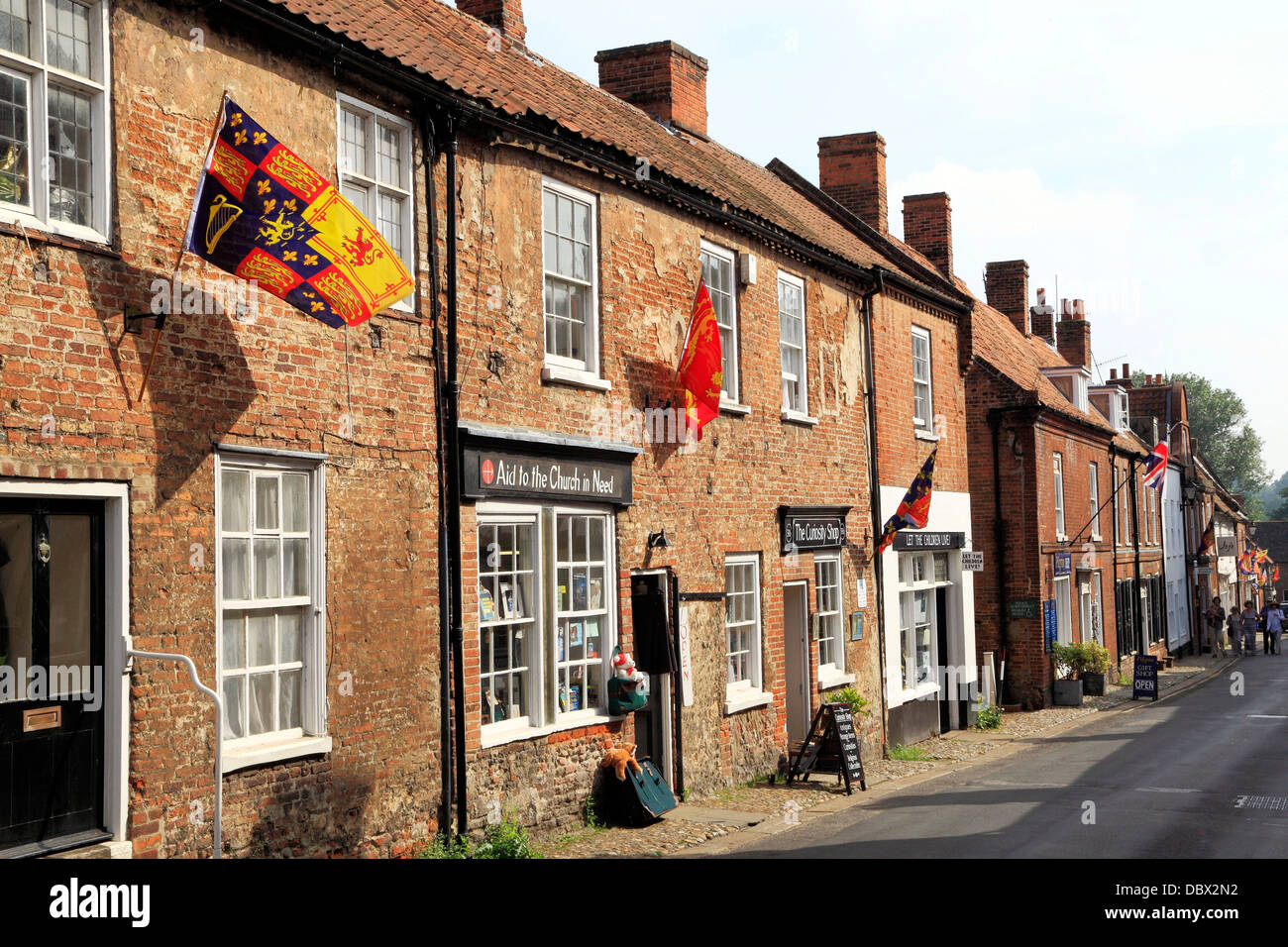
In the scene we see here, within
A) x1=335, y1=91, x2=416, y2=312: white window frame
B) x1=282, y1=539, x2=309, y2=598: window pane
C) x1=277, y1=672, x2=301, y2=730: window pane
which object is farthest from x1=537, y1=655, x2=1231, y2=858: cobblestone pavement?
x1=335, y1=91, x2=416, y2=312: white window frame

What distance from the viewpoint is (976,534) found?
3033 centimetres

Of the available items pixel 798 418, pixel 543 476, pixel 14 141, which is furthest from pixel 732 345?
pixel 14 141

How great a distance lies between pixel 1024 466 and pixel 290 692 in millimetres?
23566

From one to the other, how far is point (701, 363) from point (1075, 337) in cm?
3138

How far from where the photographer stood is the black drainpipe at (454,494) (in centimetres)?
1116

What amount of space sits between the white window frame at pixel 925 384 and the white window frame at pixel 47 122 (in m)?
16.4

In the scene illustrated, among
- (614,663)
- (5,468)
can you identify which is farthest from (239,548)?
(614,663)

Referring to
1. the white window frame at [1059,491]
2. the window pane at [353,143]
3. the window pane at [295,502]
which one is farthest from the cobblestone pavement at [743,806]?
the white window frame at [1059,491]

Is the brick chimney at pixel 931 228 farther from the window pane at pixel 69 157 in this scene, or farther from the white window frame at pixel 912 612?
the window pane at pixel 69 157

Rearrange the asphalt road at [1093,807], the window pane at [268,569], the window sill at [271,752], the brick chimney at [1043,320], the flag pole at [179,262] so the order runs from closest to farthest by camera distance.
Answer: the flag pole at [179,262], the window sill at [271,752], the window pane at [268,569], the asphalt road at [1093,807], the brick chimney at [1043,320]

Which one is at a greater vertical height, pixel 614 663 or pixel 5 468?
pixel 5 468

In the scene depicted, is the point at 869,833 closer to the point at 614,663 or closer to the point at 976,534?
the point at 614,663
